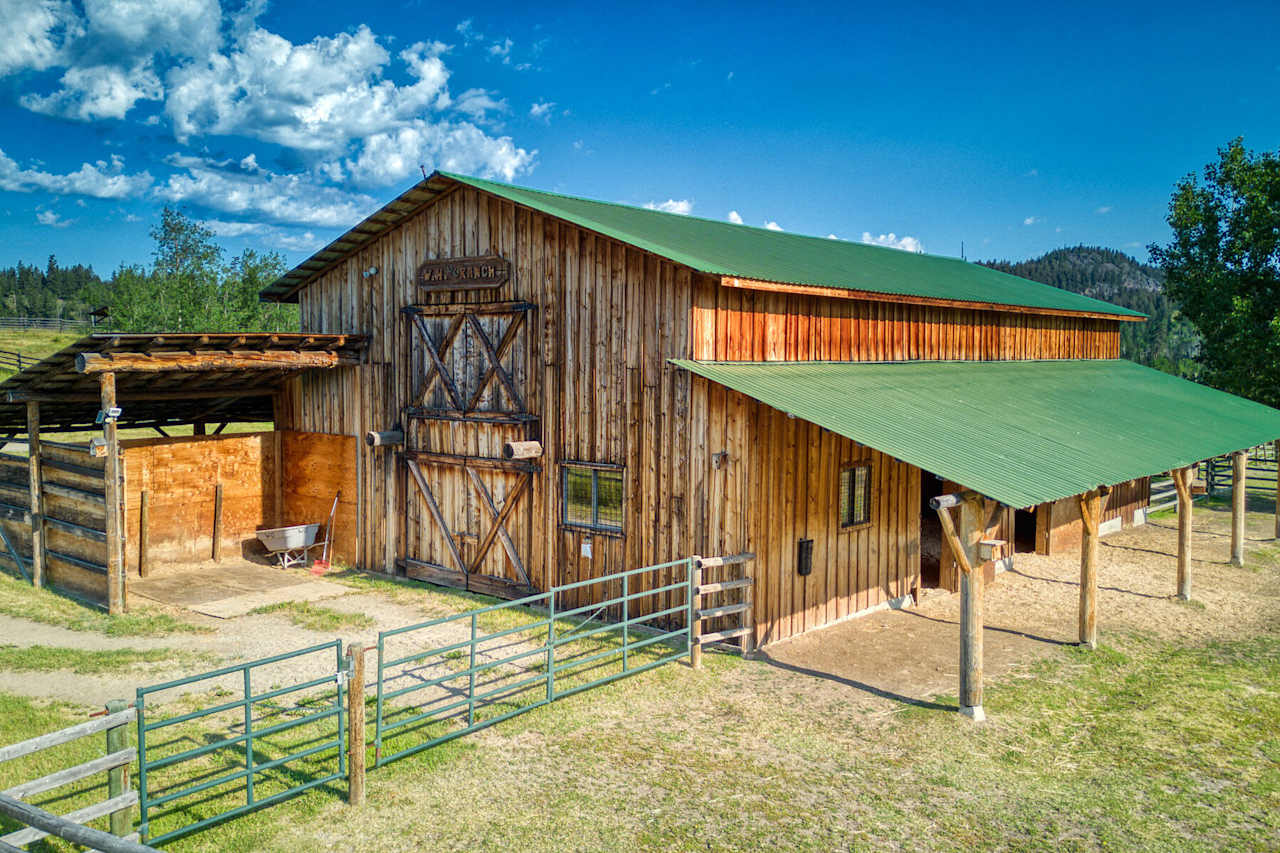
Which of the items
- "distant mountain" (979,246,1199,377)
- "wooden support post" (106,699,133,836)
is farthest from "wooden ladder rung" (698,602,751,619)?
"distant mountain" (979,246,1199,377)

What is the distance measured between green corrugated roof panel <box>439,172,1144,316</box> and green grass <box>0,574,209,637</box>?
25.7 ft

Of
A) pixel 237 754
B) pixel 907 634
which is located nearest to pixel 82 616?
pixel 237 754

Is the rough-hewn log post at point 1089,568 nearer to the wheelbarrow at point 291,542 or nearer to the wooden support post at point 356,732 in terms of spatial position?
the wooden support post at point 356,732

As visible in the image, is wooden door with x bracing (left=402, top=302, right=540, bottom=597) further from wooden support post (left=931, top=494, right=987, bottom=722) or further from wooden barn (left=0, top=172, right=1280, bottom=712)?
wooden support post (left=931, top=494, right=987, bottom=722)

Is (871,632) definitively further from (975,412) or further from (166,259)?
(166,259)

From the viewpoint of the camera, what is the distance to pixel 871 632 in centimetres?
1254

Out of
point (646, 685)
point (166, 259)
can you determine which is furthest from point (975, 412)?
point (166, 259)

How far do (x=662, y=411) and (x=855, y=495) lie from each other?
3198 mm

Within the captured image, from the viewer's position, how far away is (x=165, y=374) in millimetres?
14852

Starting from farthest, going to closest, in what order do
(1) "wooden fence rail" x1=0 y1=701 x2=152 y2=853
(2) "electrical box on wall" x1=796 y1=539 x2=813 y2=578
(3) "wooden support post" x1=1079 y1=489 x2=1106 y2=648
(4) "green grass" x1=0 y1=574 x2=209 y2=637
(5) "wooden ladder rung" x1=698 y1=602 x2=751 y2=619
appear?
(4) "green grass" x1=0 y1=574 x2=209 y2=637, (2) "electrical box on wall" x1=796 y1=539 x2=813 y2=578, (3) "wooden support post" x1=1079 y1=489 x2=1106 y2=648, (5) "wooden ladder rung" x1=698 y1=602 x2=751 y2=619, (1) "wooden fence rail" x1=0 y1=701 x2=152 y2=853

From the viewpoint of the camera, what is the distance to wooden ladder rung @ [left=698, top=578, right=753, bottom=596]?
1076cm

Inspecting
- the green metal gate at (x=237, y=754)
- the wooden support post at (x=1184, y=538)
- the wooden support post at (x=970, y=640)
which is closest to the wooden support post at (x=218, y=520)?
the green metal gate at (x=237, y=754)

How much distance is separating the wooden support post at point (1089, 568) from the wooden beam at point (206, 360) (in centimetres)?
1207

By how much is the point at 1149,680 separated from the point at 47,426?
57.7 feet
